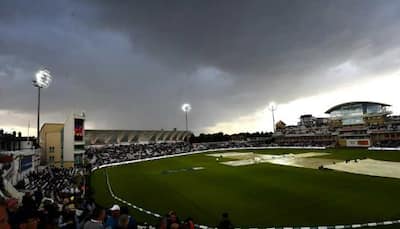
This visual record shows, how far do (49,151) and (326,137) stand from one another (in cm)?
8988

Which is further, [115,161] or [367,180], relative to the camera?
[115,161]

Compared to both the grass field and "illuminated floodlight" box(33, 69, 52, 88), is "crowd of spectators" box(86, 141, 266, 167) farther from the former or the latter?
the grass field

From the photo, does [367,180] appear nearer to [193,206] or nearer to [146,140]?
[193,206]

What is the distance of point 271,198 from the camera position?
74.8ft

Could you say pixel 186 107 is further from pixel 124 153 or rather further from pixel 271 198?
pixel 271 198

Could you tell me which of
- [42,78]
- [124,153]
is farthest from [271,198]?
[124,153]

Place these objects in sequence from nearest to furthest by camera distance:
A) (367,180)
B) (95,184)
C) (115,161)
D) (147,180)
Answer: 1. (367,180)
2. (95,184)
3. (147,180)
4. (115,161)

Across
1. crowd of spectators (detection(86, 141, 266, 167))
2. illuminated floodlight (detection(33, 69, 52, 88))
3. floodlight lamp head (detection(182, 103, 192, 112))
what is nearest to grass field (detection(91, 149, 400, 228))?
illuminated floodlight (detection(33, 69, 52, 88))

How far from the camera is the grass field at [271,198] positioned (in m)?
17.2

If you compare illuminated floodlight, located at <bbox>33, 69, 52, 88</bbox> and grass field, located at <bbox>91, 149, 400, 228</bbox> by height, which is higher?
illuminated floodlight, located at <bbox>33, 69, 52, 88</bbox>

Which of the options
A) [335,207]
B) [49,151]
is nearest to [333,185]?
[335,207]

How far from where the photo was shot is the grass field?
1722cm

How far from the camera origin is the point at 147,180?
3550cm

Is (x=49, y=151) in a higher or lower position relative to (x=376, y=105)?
lower
